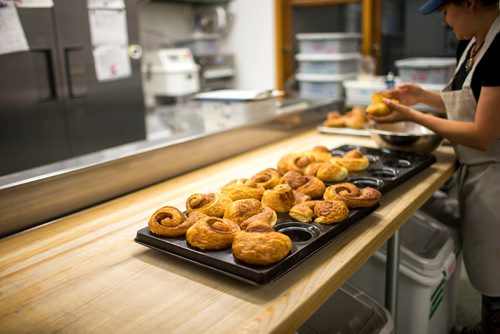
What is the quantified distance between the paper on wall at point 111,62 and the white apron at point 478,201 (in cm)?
212

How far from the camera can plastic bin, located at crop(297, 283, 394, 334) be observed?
136 centimetres

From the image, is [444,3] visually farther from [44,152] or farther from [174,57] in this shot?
[174,57]

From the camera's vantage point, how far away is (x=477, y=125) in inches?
55.9

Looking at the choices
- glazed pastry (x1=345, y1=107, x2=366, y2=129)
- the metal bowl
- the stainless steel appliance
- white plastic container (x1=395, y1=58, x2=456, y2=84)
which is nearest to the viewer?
the metal bowl

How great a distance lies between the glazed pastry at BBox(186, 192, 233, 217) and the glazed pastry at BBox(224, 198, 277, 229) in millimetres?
34

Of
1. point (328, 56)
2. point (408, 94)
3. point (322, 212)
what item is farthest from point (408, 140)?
point (328, 56)

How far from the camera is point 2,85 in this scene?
97.1 inches

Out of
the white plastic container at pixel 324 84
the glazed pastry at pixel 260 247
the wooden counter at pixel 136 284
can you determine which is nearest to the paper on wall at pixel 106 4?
the white plastic container at pixel 324 84

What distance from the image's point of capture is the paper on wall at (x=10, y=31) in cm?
241

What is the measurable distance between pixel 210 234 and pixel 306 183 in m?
0.44

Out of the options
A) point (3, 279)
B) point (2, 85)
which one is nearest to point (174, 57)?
point (2, 85)

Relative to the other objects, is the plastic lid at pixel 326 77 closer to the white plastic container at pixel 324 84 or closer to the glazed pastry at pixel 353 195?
the white plastic container at pixel 324 84

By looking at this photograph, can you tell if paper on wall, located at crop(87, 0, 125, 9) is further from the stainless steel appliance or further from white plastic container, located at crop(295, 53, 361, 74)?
white plastic container, located at crop(295, 53, 361, 74)

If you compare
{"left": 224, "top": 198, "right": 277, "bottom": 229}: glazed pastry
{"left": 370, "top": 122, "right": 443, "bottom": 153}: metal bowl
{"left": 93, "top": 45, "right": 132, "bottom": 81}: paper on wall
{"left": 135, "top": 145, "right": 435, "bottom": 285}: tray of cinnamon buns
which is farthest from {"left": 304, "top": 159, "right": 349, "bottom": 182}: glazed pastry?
{"left": 93, "top": 45, "right": 132, "bottom": 81}: paper on wall
